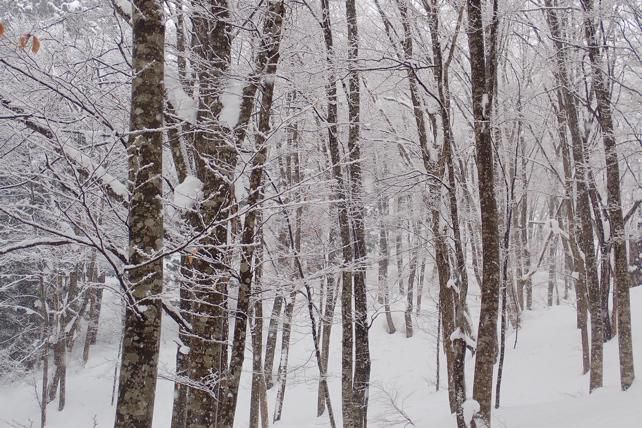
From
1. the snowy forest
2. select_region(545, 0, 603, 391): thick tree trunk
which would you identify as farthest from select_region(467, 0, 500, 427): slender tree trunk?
select_region(545, 0, 603, 391): thick tree trunk

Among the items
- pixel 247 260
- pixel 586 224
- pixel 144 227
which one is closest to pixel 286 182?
pixel 247 260

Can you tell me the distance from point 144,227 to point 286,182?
24.9 ft

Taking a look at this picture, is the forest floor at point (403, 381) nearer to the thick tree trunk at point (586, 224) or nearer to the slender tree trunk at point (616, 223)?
the slender tree trunk at point (616, 223)

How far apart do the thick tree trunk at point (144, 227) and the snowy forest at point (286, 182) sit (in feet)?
0.04

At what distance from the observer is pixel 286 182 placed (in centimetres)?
1060

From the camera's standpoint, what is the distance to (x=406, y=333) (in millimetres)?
21922

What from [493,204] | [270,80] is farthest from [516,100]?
[270,80]

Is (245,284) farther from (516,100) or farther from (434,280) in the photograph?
(434,280)

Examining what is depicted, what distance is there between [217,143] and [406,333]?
18524mm

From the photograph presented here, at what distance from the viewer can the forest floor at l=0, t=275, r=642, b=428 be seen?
12414 mm

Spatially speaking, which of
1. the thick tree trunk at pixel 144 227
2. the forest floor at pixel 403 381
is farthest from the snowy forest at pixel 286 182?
the forest floor at pixel 403 381

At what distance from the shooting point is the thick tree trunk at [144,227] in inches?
115

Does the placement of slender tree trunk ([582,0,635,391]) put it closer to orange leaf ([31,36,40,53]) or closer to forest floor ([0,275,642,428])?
forest floor ([0,275,642,428])

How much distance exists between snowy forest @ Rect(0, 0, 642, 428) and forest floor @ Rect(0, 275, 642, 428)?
13 centimetres
